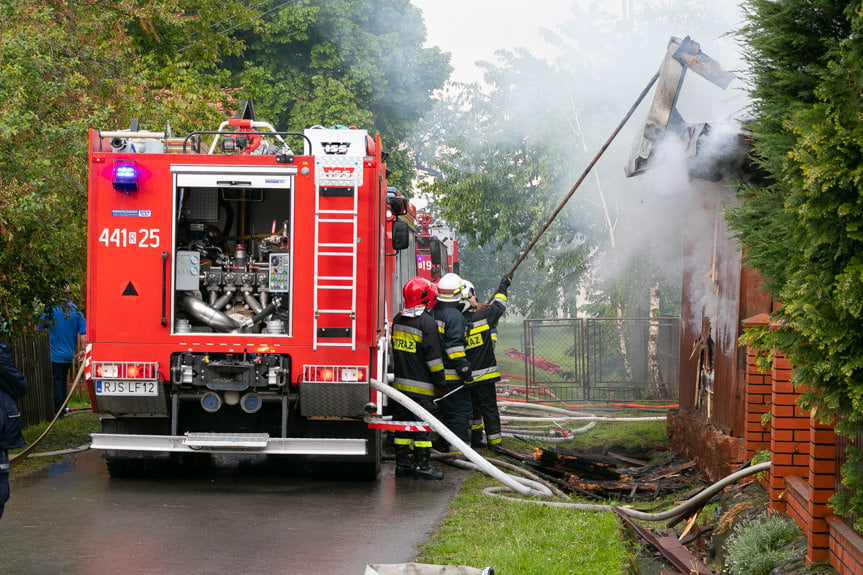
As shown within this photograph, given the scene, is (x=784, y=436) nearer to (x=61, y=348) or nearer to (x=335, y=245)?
(x=335, y=245)

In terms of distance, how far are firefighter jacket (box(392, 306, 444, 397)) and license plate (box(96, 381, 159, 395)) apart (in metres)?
2.35

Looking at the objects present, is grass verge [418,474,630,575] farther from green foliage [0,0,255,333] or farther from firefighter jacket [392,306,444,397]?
green foliage [0,0,255,333]

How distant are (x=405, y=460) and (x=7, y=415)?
A: 4694 mm

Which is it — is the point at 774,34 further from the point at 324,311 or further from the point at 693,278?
the point at 693,278

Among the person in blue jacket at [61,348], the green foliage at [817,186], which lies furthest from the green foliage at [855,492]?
the person in blue jacket at [61,348]

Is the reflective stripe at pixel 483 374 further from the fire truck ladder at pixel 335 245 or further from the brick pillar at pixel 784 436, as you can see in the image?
the brick pillar at pixel 784 436

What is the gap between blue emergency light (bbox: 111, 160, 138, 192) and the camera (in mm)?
7828

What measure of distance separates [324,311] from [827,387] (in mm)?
4494

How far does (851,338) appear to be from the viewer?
4.11 metres

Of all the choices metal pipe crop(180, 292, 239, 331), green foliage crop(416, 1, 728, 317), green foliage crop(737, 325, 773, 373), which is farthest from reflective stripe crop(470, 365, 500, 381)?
green foliage crop(416, 1, 728, 317)

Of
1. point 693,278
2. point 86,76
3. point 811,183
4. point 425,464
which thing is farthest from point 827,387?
point 86,76

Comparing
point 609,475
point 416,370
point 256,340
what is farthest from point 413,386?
point 609,475

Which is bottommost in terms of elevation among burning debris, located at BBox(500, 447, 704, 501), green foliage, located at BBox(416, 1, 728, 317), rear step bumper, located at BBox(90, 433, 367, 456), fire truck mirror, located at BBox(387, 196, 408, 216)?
burning debris, located at BBox(500, 447, 704, 501)

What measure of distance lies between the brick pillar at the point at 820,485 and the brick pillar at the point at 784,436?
84 cm
